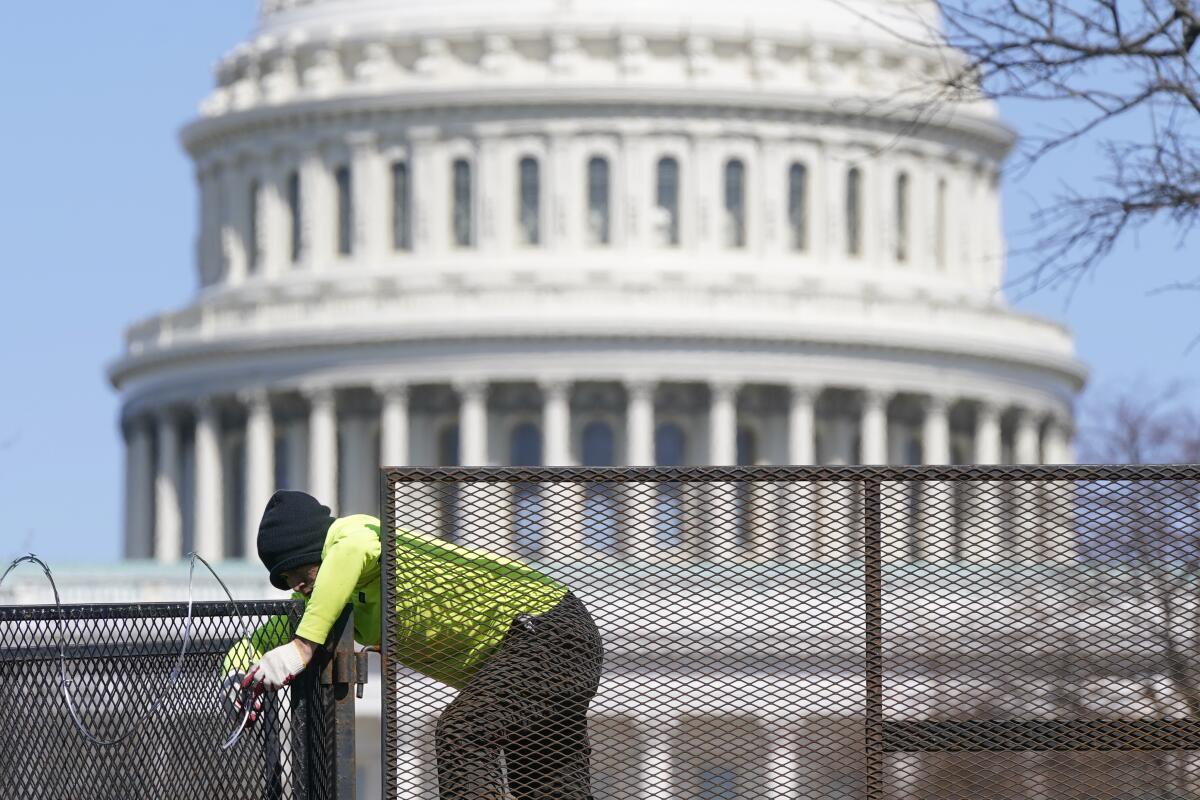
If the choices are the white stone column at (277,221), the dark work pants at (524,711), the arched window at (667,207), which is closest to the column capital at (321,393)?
the white stone column at (277,221)

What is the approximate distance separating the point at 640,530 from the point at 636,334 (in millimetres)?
98617

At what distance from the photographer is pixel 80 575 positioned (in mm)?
80375

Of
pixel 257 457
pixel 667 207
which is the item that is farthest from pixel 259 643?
pixel 667 207

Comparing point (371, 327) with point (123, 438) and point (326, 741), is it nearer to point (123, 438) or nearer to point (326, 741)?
point (123, 438)

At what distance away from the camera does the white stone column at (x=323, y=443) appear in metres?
112

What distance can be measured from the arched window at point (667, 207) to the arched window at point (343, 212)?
10.5 m

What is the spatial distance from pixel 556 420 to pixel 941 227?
57.4ft

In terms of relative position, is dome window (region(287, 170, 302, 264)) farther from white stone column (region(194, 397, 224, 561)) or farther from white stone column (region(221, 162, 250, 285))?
white stone column (region(194, 397, 224, 561))

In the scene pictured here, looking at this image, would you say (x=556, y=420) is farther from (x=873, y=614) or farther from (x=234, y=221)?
(x=873, y=614)

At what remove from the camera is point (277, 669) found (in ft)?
44.3

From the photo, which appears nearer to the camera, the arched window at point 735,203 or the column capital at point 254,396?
the column capital at point 254,396

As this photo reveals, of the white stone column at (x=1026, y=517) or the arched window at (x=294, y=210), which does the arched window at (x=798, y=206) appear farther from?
the white stone column at (x=1026, y=517)

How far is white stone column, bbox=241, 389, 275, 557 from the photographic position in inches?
4424

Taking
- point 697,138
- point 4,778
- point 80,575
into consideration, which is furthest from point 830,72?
point 4,778
